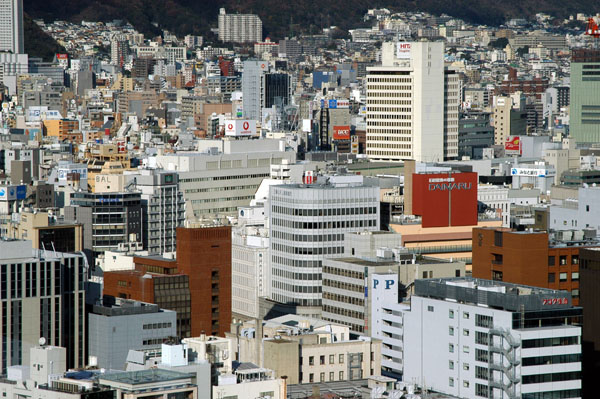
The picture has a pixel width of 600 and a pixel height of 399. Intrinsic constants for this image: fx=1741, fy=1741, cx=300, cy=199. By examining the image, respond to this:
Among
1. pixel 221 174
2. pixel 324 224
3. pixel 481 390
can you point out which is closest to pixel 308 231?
pixel 324 224

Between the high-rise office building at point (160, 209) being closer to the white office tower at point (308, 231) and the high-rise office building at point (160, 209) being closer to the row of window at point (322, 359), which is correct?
the white office tower at point (308, 231)

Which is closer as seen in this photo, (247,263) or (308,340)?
(308,340)

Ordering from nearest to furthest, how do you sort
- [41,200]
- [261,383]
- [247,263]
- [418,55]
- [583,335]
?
[261,383]
[583,335]
[247,263]
[41,200]
[418,55]

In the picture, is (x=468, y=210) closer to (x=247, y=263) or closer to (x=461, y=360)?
(x=247, y=263)

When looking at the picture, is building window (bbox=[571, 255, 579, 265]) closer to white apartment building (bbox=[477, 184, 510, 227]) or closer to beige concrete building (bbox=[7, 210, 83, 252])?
beige concrete building (bbox=[7, 210, 83, 252])

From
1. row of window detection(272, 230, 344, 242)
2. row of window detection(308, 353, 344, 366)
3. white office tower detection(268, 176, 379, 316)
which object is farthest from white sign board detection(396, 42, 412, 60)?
row of window detection(308, 353, 344, 366)

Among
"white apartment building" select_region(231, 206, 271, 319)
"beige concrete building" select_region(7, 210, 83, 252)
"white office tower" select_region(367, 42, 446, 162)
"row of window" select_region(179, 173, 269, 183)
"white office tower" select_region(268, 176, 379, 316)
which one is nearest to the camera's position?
"white office tower" select_region(268, 176, 379, 316)

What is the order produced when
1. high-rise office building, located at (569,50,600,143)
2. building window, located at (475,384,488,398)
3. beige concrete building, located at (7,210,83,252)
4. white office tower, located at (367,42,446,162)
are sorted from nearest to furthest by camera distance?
building window, located at (475,384,488,398) < beige concrete building, located at (7,210,83,252) < white office tower, located at (367,42,446,162) < high-rise office building, located at (569,50,600,143)

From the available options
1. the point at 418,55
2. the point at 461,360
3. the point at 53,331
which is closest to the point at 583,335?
the point at 461,360
